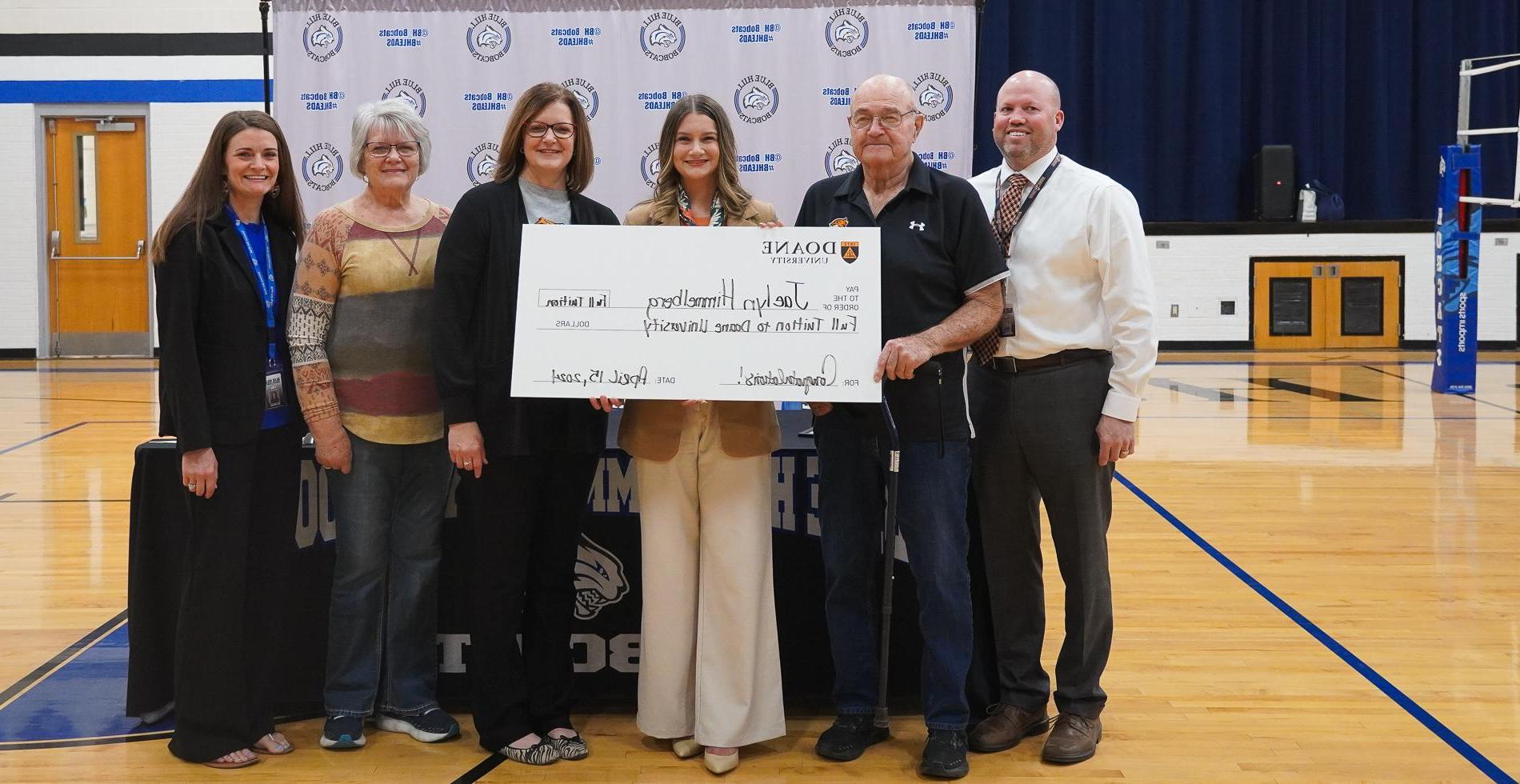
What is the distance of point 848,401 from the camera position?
278 centimetres

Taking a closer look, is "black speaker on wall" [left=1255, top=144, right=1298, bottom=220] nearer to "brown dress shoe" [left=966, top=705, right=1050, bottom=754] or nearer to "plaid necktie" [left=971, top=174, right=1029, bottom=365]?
"plaid necktie" [left=971, top=174, right=1029, bottom=365]

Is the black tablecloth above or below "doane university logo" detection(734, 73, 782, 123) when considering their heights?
below

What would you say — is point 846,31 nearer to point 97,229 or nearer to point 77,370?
point 77,370

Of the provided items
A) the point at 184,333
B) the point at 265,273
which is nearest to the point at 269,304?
the point at 265,273

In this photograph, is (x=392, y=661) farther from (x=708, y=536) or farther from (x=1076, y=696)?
(x=1076, y=696)

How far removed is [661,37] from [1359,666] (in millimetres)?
3942

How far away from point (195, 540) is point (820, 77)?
12.2 ft

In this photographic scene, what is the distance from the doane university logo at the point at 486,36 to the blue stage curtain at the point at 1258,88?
934 cm

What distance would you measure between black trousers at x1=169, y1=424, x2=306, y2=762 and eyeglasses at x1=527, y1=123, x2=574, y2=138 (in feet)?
3.01

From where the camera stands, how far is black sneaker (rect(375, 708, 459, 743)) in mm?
3061

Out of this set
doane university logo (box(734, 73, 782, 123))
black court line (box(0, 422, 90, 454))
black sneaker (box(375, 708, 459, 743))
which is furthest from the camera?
black court line (box(0, 422, 90, 454))

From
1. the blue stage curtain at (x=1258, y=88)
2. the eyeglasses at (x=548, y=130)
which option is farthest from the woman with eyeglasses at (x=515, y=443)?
the blue stage curtain at (x=1258, y=88)

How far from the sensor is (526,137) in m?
2.82

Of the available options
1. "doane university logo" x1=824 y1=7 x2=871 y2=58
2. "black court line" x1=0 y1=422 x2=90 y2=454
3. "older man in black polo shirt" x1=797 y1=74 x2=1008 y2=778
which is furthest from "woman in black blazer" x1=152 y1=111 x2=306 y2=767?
"black court line" x1=0 y1=422 x2=90 y2=454
